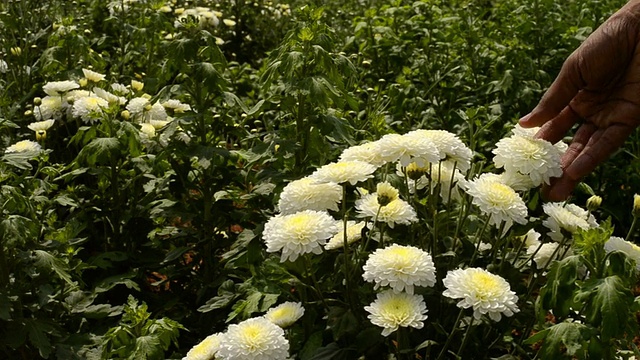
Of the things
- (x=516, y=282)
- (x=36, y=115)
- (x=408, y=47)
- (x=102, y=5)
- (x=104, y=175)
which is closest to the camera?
(x=516, y=282)

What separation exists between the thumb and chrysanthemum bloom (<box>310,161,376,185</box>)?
0.78 meters

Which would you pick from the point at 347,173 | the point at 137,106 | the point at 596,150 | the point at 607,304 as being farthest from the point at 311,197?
the point at 137,106

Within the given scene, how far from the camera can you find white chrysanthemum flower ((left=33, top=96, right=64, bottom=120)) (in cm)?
400

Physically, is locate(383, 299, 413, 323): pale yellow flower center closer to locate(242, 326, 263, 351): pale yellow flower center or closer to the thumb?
locate(242, 326, 263, 351): pale yellow flower center

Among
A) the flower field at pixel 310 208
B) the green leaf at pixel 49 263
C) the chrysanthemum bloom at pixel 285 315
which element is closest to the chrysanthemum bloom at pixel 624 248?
the flower field at pixel 310 208

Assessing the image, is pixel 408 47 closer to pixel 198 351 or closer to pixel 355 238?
pixel 355 238

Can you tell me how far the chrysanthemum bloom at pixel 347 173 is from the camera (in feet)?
7.77

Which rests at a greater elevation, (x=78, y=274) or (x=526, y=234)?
(x=526, y=234)

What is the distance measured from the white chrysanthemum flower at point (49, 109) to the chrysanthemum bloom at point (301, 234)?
6.77 ft

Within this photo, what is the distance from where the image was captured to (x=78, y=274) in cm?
329

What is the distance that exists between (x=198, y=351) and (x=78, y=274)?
3.71ft

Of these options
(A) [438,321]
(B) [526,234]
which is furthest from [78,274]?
(B) [526,234]

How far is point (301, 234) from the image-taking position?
2.25 meters

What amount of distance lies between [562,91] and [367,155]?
846mm
